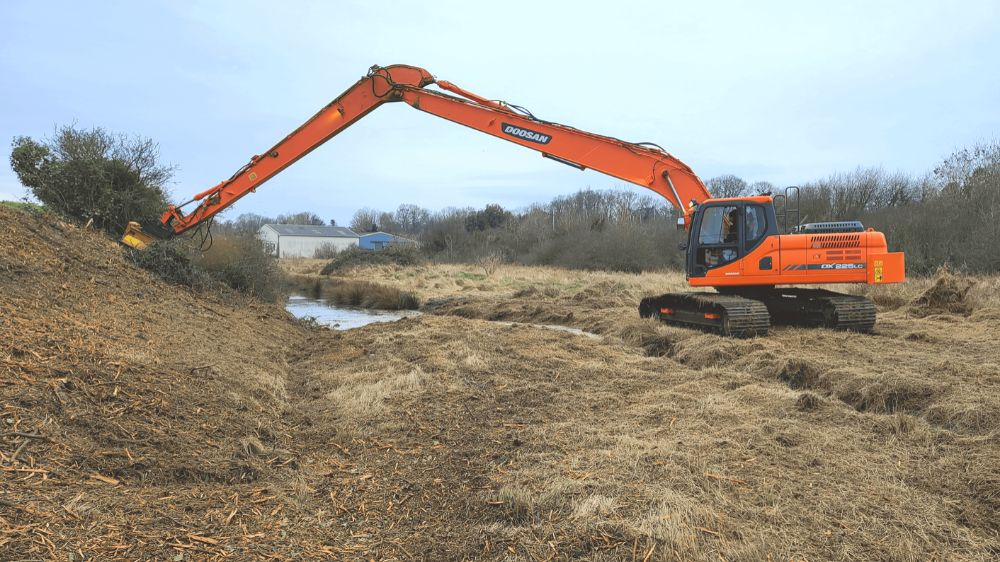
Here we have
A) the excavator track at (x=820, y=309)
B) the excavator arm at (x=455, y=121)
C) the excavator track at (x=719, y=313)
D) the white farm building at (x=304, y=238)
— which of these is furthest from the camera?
the white farm building at (x=304, y=238)

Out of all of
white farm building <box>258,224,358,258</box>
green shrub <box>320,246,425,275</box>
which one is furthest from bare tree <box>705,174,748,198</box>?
white farm building <box>258,224,358,258</box>

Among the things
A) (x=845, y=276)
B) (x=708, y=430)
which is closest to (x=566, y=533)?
(x=708, y=430)

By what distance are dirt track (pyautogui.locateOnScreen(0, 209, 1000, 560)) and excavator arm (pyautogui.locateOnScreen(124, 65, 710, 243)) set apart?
147 inches

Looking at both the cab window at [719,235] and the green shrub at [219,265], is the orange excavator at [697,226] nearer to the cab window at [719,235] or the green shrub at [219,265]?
the cab window at [719,235]

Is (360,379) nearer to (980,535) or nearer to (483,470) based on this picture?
(483,470)

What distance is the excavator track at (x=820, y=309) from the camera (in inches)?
439

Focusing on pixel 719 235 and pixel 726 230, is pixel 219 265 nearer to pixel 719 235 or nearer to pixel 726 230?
pixel 719 235

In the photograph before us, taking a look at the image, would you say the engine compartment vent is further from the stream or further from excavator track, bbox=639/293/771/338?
the stream

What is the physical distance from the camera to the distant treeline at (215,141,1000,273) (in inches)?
952

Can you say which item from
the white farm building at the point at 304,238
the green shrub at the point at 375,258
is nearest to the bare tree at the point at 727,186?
the green shrub at the point at 375,258

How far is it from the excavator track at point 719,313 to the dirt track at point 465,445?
3.30 feet

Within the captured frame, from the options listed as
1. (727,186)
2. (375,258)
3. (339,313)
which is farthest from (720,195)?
(339,313)

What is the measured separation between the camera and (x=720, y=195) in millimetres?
48531

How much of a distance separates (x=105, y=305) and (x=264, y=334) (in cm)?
386
